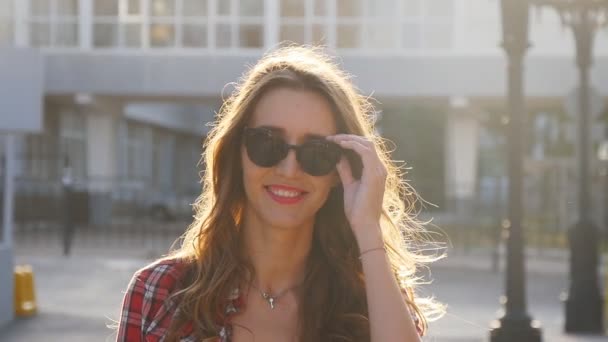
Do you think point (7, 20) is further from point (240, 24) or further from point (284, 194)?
point (284, 194)

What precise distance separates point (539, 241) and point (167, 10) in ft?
46.7

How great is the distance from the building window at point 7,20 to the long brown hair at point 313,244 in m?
31.6

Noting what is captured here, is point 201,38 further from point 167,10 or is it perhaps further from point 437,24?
point 437,24

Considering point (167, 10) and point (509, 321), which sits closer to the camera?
point (509, 321)

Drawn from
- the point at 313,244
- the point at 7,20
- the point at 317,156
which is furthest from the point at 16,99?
the point at 7,20

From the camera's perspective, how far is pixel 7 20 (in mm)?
33344

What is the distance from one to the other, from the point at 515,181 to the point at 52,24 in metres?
25.3

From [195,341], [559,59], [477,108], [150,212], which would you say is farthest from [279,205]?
[477,108]

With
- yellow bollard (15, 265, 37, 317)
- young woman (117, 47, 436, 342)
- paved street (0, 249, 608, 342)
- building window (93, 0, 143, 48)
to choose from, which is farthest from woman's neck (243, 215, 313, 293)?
building window (93, 0, 143, 48)

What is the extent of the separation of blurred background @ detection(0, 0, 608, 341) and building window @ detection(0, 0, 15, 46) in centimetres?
6

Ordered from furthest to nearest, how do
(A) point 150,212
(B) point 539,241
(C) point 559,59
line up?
(C) point 559,59 → (A) point 150,212 → (B) point 539,241

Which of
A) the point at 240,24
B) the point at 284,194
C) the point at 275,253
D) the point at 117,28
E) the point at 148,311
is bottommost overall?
the point at 148,311

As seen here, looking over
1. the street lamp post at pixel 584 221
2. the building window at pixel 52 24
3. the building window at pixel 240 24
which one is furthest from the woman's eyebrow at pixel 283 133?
the building window at pixel 52 24

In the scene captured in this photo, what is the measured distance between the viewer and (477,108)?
3453 cm
